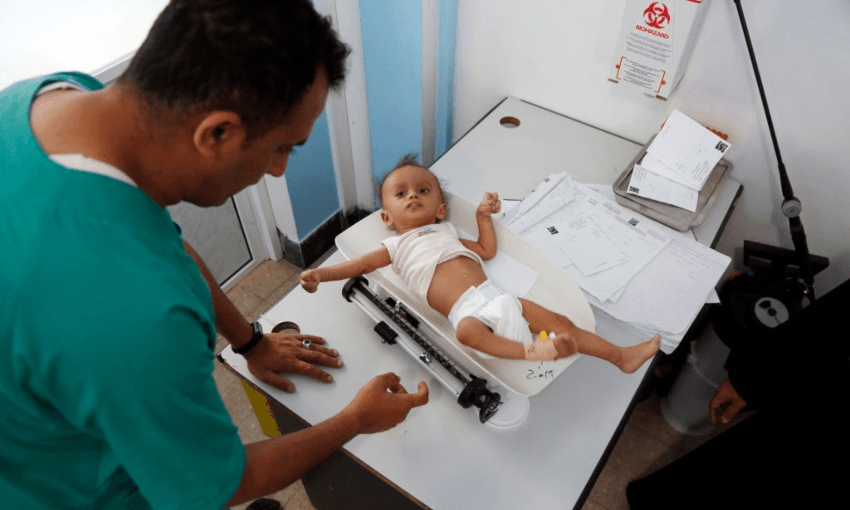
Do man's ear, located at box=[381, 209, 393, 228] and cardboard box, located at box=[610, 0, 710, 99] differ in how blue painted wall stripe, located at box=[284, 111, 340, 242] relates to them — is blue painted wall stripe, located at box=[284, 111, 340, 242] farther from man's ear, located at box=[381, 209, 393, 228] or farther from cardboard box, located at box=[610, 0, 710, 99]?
cardboard box, located at box=[610, 0, 710, 99]

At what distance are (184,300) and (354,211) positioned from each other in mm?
1993

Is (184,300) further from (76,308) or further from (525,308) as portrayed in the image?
(525,308)

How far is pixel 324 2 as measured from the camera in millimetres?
1849

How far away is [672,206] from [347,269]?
0.95 metres

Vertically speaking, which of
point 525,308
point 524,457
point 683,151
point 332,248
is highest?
point 683,151

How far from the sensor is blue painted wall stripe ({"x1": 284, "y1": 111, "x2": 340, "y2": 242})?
2154mm

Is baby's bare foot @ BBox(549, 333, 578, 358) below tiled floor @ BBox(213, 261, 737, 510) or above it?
above

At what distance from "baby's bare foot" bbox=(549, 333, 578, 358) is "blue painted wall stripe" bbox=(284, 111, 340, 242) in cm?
138

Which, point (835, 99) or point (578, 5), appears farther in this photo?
point (578, 5)

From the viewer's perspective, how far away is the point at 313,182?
2.30 m

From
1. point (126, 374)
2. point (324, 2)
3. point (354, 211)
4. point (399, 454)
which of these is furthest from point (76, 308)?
point (354, 211)

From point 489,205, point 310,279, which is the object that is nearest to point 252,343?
point 310,279

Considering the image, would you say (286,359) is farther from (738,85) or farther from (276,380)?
(738,85)

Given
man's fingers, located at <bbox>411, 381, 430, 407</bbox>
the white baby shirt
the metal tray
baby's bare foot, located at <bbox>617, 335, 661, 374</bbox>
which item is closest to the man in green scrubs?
man's fingers, located at <bbox>411, 381, 430, 407</bbox>
